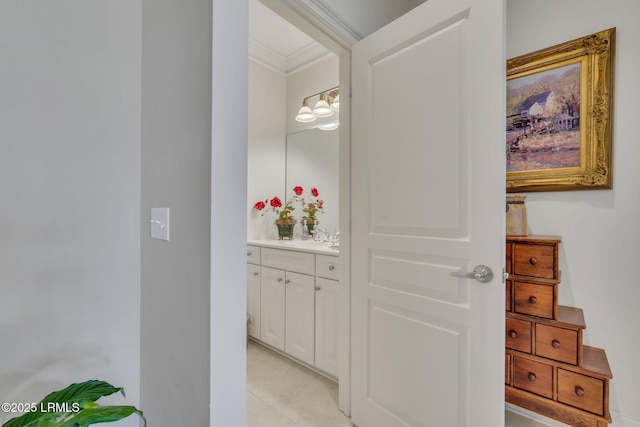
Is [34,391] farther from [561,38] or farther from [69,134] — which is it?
[561,38]

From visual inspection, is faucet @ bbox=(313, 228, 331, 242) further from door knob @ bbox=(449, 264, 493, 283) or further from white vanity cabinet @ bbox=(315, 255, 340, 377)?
door knob @ bbox=(449, 264, 493, 283)

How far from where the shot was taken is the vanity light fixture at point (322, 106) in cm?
254

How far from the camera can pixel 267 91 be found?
2949 millimetres

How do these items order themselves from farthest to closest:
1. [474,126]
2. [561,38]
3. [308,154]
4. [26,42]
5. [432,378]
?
[308,154], [561,38], [432,378], [474,126], [26,42]

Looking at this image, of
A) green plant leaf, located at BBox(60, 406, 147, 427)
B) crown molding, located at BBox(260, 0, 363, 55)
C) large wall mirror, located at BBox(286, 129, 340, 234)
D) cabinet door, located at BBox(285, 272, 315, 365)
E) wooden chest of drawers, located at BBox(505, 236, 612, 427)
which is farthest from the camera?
large wall mirror, located at BBox(286, 129, 340, 234)

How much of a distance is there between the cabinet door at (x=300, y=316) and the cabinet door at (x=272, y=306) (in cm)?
7

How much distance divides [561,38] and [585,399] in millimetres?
1714

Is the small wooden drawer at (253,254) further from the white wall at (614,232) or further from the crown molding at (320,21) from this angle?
the white wall at (614,232)

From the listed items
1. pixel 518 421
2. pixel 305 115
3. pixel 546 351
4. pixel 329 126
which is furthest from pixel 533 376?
pixel 305 115

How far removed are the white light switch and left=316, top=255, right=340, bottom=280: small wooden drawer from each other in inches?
44.7

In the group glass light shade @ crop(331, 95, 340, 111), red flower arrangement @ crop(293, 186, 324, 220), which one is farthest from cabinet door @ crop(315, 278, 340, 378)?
glass light shade @ crop(331, 95, 340, 111)

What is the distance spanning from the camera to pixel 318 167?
2766 millimetres

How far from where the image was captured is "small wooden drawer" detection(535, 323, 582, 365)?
1.23 meters

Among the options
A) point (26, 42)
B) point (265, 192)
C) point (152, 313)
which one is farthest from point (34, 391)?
point (265, 192)
